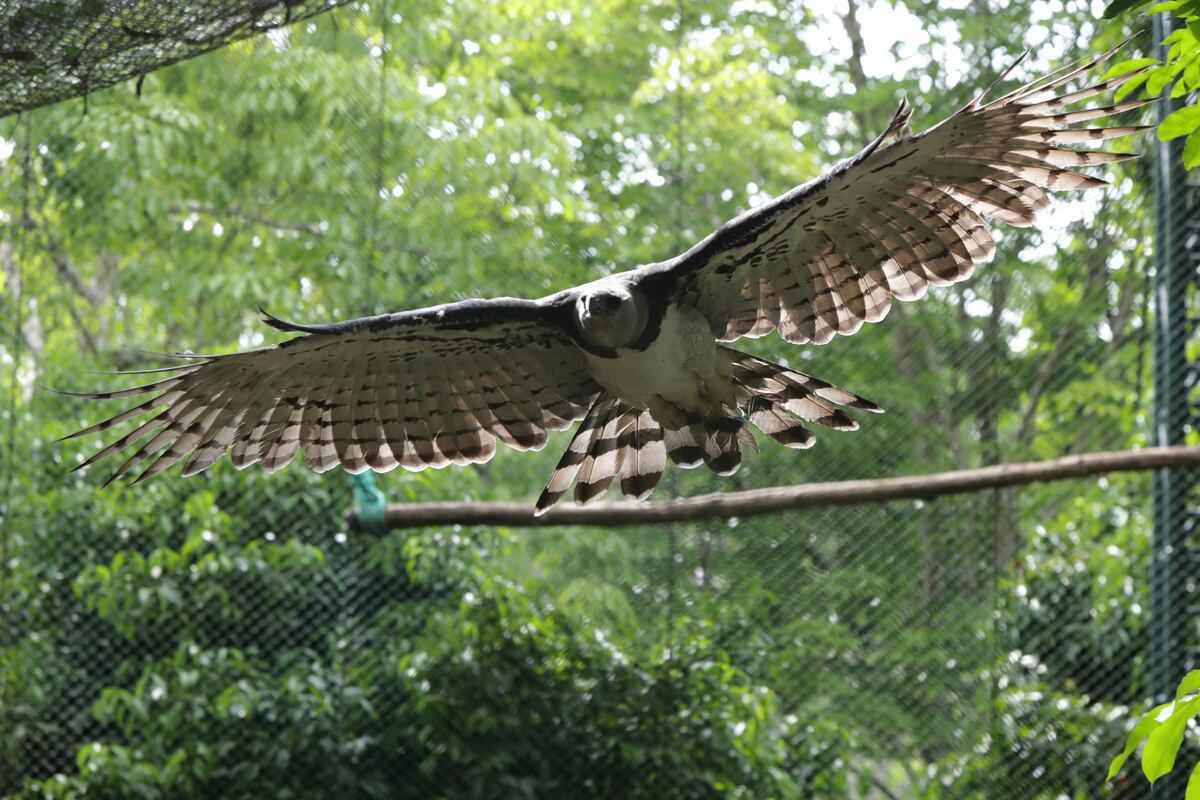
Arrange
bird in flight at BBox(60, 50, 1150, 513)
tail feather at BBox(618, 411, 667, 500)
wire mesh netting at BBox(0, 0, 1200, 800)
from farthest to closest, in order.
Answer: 1. wire mesh netting at BBox(0, 0, 1200, 800)
2. tail feather at BBox(618, 411, 667, 500)
3. bird in flight at BBox(60, 50, 1150, 513)

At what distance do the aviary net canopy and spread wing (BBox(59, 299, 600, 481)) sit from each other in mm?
726

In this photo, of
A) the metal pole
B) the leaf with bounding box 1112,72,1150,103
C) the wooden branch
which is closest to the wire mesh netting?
the metal pole

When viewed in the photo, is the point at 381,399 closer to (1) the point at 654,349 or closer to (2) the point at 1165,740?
(1) the point at 654,349

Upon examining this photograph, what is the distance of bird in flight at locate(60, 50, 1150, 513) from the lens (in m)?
2.74

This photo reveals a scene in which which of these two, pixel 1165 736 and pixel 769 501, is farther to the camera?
pixel 769 501

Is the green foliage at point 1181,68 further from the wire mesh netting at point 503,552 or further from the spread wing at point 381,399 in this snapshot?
the wire mesh netting at point 503,552

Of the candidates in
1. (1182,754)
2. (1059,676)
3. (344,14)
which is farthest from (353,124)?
(1182,754)

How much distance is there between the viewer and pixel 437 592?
16.9 feet

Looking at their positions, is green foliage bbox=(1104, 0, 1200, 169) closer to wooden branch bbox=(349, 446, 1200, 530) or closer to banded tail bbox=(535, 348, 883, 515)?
banded tail bbox=(535, 348, 883, 515)

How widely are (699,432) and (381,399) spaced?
803mm

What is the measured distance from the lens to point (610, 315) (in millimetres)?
2719

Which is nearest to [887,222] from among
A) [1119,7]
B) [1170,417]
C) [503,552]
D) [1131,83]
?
[1131,83]

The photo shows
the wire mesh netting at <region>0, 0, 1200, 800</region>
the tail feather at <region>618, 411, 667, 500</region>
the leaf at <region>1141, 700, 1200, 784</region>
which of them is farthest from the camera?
the wire mesh netting at <region>0, 0, 1200, 800</region>

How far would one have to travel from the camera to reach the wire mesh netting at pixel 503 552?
4.73m
